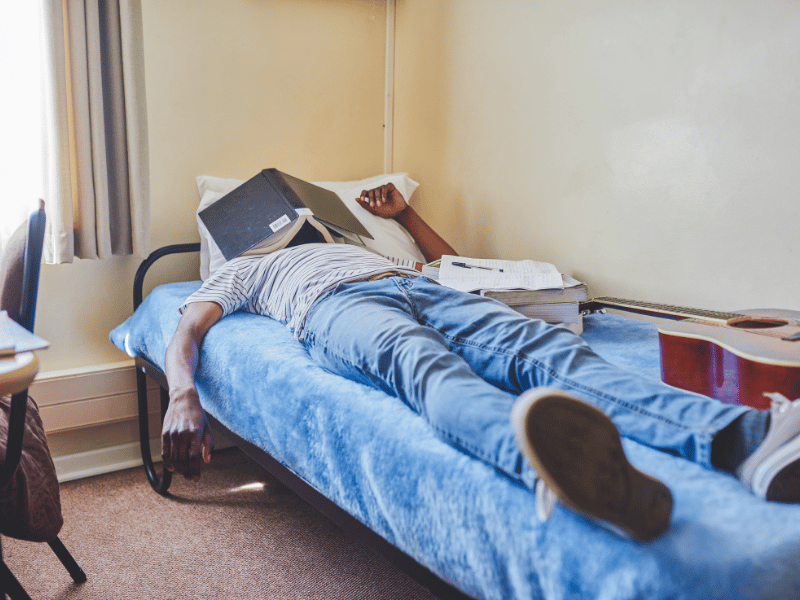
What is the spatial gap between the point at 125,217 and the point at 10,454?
1009mm

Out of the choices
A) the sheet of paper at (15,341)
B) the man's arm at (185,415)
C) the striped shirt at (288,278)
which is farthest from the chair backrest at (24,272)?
the striped shirt at (288,278)

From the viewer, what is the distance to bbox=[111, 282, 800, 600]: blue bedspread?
53 cm

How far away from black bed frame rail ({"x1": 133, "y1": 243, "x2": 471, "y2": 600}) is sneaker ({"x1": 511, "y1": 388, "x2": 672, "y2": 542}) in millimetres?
270

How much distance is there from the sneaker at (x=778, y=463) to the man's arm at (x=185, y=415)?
800 millimetres

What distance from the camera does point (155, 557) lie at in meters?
1.44

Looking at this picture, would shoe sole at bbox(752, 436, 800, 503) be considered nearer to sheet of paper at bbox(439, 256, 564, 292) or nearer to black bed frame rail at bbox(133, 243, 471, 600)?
black bed frame rail at bbox(133, 243, 471, 600)

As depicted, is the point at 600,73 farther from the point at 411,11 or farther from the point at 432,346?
the point at 432,346

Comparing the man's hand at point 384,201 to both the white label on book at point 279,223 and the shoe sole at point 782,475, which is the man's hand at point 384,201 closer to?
the white label on book at point 279,223

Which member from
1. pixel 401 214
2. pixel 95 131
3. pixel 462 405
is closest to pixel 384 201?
pixel 401 214

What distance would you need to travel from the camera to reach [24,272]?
0.98m

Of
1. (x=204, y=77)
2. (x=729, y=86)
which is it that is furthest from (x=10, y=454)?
(x=729, y=86)

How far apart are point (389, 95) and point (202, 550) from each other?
1.81 metres

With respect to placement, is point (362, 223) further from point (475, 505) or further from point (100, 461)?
point (475, 505)

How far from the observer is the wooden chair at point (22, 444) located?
3.20 ft
